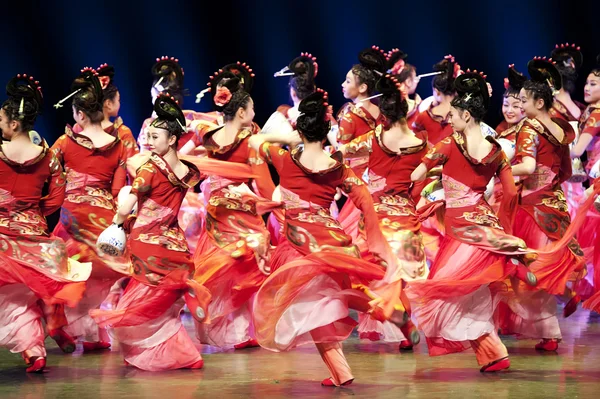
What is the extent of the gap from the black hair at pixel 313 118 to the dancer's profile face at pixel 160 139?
2.26 ft

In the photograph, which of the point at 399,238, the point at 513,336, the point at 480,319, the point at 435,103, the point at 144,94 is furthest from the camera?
the point at 144,94

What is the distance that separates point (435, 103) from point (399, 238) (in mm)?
1849

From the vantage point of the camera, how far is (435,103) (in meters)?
7.93

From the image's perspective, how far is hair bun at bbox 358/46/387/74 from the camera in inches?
288

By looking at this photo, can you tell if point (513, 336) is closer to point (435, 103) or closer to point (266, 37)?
point (435, 103)

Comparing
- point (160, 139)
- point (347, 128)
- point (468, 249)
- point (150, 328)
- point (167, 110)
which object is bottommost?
point (150, 328)

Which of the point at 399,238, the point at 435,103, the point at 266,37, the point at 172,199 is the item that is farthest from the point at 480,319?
the point at 266,37

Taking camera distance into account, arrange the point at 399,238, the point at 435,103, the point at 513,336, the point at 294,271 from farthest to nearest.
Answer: the point at 435,103
the point at 513,336
the point at 399,238
the point at 294,271

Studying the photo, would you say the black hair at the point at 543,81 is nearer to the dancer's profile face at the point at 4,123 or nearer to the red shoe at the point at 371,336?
the red shoe at the point at 371,336

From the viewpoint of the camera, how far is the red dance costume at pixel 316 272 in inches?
208

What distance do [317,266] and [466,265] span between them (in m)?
0.85

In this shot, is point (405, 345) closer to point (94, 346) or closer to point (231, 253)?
point (231, 253)

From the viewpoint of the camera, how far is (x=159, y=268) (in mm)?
5715

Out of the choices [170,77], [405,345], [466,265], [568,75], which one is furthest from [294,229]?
[568,75]
